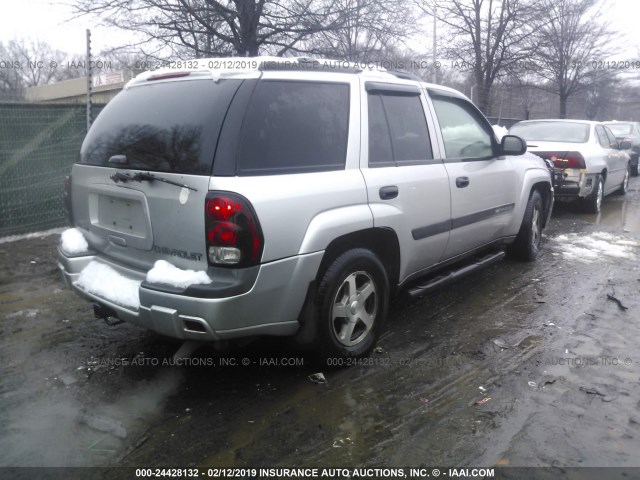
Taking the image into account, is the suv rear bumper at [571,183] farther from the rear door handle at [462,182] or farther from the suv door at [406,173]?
the suv door at [406,173]

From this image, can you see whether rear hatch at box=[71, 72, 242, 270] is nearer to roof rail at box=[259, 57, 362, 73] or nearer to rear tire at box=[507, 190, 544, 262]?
roof rail at box=[259, 57, 362, 73]


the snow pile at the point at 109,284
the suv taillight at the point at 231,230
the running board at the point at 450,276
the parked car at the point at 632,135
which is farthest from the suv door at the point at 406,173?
the parked car at the point at 632,135

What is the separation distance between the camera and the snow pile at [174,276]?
2.86 meters

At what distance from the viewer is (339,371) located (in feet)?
11.8

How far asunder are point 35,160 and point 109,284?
15.1 feet

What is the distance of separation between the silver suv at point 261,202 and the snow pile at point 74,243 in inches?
0.4

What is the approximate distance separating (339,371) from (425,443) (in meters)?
0.89

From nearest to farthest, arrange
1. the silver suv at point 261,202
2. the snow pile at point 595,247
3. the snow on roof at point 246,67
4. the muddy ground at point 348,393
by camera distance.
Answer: the muddy ground at point 348,393 < the silver suv at point 261,202 < the snow on roof at point 246,67 < the snow pile at point 595,247

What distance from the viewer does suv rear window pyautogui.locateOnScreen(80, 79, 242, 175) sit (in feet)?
9.66

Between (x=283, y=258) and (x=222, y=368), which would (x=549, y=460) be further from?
(x=222, y=368)

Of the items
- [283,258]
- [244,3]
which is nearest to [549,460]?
[283,258]

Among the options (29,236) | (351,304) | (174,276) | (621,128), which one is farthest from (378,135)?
(621,128)

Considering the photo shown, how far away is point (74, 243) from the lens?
3.60 metres

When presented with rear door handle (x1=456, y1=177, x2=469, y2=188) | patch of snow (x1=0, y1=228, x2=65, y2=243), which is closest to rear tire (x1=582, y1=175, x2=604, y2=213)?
rear door handle (x1=456, y1=177, x2=469, y2=188)
